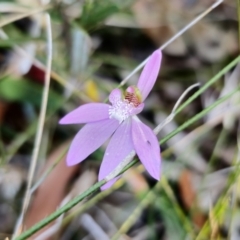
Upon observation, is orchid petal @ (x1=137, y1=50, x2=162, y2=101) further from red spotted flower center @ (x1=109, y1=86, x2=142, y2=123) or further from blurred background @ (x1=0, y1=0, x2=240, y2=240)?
blurred background @ (x1=0, y1=0, x2=240, y2=240)

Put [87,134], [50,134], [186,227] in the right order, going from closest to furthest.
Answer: [87,134]
[186,227]
[50,134]

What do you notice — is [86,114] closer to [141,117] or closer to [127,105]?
[127,105]

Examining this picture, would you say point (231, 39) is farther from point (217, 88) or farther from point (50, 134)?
point (50, 134)

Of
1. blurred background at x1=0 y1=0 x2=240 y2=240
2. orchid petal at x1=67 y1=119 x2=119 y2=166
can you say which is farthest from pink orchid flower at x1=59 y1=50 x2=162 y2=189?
blurred background at x1=0 y1=0 x2=240 y2=240

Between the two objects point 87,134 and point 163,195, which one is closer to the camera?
point 87,134

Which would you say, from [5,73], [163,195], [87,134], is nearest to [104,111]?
[87,134]

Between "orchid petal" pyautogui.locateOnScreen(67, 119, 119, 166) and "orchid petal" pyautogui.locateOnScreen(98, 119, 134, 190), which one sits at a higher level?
"orchid petal" pyautogui.locateOnScreen(67, 119, 119, 166)
